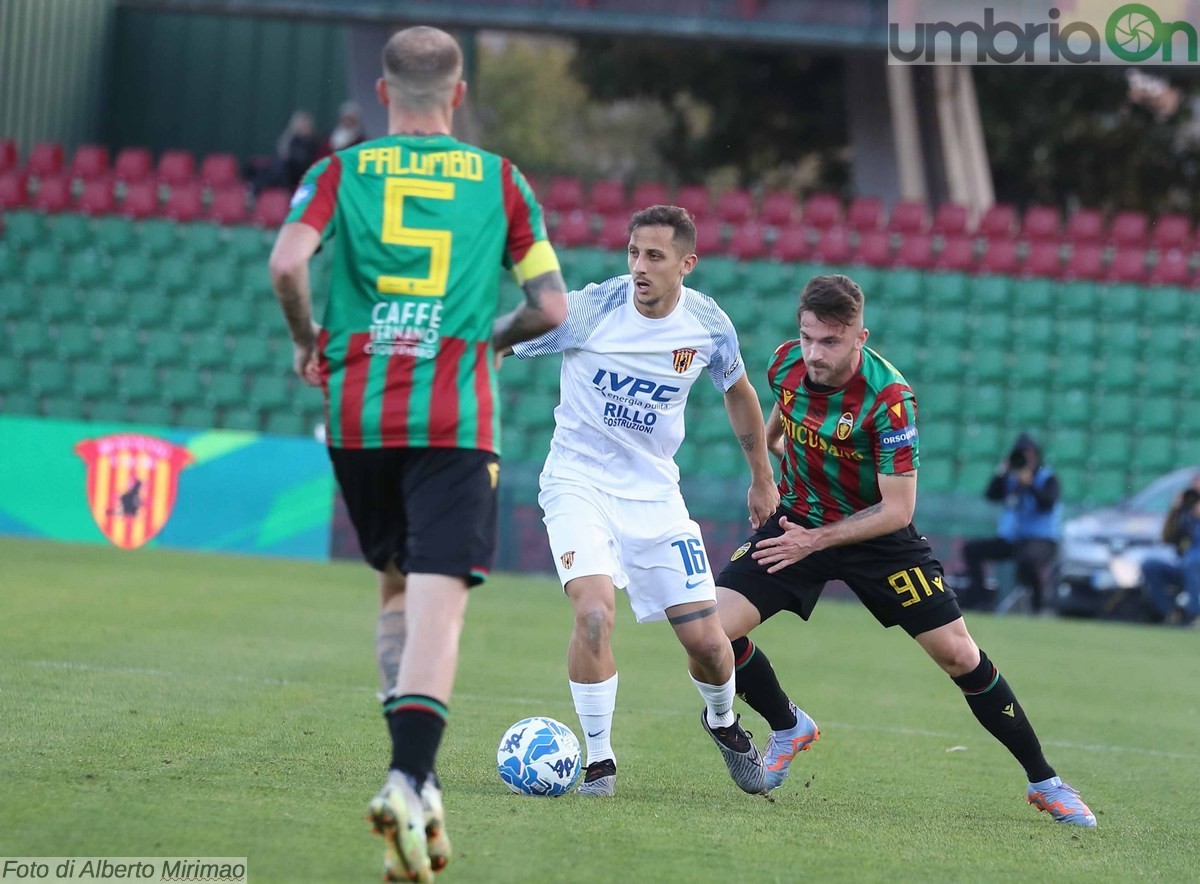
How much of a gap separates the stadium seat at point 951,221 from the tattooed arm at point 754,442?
14840 mm

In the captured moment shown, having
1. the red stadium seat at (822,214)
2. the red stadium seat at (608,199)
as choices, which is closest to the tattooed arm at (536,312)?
the red stadium seat at (822,214)

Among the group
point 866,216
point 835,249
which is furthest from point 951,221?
point 835,249

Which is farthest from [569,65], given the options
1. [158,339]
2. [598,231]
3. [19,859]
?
[19,859]

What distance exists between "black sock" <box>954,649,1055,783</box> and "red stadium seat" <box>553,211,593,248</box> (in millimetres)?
14912

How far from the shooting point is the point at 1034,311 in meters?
19.7

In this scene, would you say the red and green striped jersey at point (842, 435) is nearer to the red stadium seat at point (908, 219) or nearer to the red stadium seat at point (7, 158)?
the red stadium seat at point (908, 219)

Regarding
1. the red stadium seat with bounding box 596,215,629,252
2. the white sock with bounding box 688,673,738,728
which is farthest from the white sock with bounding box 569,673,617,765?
the red stadium seat with bounding box 596,215,629,252

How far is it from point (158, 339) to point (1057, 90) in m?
17.6

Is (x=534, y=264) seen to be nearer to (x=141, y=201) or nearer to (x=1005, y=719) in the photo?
(x=1005, y=719)

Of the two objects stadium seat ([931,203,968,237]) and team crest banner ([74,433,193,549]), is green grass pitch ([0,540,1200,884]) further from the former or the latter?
stadium seat ([931,203,968,237])

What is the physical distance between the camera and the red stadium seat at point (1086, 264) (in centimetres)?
1994

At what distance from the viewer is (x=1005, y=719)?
229 inches

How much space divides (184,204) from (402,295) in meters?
17.7

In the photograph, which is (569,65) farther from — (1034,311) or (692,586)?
(692,586)
